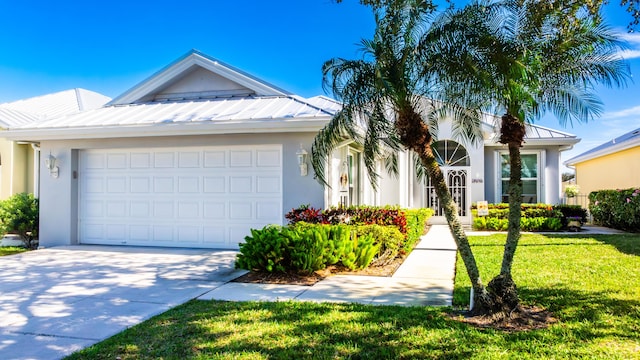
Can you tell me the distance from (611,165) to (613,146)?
197 centimetres

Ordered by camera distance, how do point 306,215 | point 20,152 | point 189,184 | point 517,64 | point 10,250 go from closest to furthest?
point 517,64 < point 306,215 < point 189,184 < point 10,250 < point 20,152

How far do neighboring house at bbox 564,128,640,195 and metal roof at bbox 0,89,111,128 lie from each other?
22672 mm

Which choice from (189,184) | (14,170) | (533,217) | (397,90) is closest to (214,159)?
(189,184)

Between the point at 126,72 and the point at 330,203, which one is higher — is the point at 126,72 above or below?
above

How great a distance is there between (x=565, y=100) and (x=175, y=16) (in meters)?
12.3

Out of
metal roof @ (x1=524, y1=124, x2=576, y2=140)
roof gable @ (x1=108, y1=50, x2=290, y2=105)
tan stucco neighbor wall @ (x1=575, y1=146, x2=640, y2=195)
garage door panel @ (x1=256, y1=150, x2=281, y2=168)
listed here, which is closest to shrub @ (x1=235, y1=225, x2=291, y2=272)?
garage door panel @ (x1=256, y1=150, x2=281, y2=168)

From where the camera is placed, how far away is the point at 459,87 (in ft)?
19.4

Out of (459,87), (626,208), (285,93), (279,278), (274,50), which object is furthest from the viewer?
(274,50)

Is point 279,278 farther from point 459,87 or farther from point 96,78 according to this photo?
point 96,78

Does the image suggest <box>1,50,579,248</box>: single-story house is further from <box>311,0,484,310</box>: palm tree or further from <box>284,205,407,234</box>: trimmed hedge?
<box>311,0,484,310</box>: palm tree

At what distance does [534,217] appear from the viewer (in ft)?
53.9

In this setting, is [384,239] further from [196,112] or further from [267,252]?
[196,112]

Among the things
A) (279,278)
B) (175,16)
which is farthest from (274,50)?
(279,278)

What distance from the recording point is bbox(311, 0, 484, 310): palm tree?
18.6 feet
